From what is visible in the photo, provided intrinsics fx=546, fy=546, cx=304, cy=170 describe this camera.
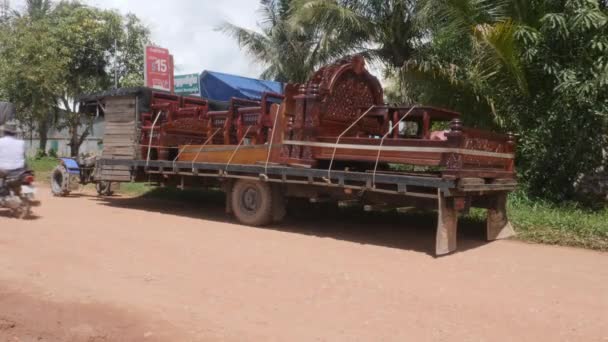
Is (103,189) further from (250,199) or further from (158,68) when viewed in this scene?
(158,68)

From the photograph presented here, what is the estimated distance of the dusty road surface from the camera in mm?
3910

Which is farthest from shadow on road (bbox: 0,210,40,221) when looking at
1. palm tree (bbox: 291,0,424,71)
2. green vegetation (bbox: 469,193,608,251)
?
palm tree (bbox: 291,0,424,71)

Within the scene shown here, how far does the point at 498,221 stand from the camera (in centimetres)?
800

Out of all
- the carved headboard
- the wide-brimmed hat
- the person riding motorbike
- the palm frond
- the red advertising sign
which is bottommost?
the person riding motorbike

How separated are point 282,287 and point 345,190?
9.79 feet

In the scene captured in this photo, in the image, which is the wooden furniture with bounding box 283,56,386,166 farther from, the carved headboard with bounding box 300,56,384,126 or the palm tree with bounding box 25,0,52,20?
the palm tree with bounding box 25,0,52,20

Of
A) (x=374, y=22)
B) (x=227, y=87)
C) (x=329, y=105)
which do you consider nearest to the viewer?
(x=329, y=105)

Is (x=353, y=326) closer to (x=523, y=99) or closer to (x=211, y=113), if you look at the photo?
(x=211, y=113)

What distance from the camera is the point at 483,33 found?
9.73m

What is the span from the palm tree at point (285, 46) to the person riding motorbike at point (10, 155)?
989cm

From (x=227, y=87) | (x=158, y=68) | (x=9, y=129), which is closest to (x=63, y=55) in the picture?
(x=158, y=68)

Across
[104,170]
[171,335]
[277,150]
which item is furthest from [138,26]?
[171,335]

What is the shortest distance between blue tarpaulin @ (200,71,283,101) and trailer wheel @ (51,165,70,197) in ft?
18.7

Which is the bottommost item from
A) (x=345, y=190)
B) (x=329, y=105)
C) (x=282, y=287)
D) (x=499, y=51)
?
(x=282, y=287)
